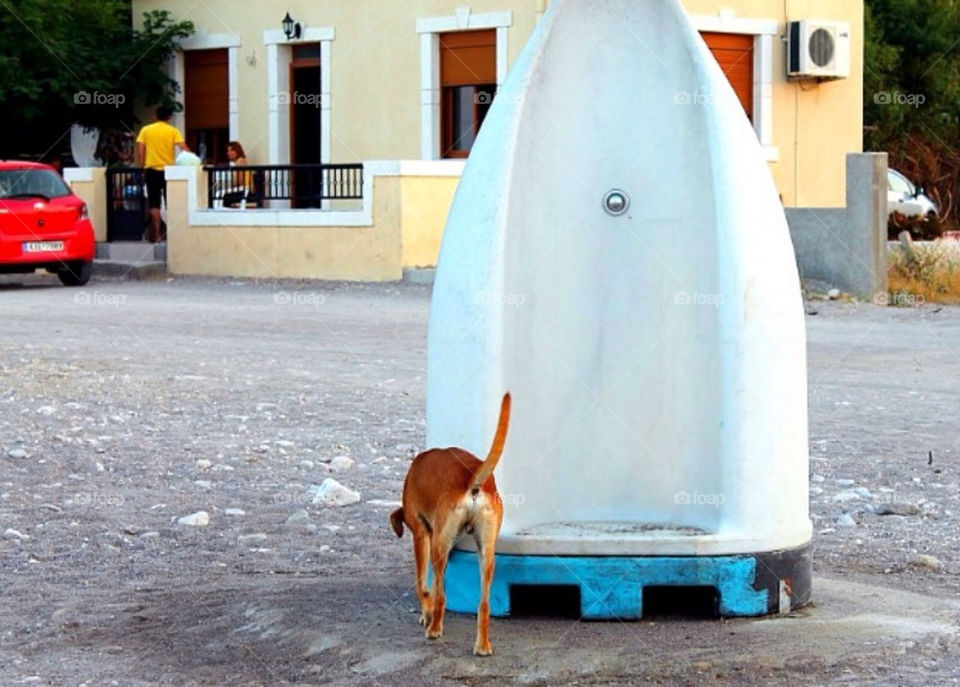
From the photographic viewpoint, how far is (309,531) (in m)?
8.48

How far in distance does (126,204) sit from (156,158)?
97cm

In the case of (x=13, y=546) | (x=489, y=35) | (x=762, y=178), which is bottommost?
(x=13, y=546)

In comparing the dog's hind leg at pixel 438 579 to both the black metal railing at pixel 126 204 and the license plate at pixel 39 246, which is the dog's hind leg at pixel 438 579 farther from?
the black metal railing at pixel 126 204

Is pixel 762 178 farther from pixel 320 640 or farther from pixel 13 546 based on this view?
pixel 13 546

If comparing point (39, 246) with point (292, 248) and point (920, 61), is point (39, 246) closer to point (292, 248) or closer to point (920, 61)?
point (292, 248)

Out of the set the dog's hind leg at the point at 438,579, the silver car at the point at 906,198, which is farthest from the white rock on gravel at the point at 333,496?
the silver car at the point at 906,198

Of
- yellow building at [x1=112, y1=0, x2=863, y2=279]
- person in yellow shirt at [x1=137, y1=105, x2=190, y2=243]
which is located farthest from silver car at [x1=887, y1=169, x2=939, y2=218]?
person in yellow shirt at [x1=137, y1=105, x2=190, y2=243]

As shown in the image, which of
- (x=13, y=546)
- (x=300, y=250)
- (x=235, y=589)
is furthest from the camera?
(x=300, y=250)

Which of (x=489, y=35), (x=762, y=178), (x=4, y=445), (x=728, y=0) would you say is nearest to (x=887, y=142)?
(x=728, y=0)

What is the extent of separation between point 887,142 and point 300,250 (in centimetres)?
2000

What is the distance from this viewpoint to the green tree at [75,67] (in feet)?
94.6

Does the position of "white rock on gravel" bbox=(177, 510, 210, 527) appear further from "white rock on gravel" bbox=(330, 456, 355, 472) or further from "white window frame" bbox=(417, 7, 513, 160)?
"white window frame" bbox=(417, 7, 513, 160)

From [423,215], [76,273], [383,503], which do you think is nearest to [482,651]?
[383,503]

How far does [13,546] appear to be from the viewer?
8195 millimetres
